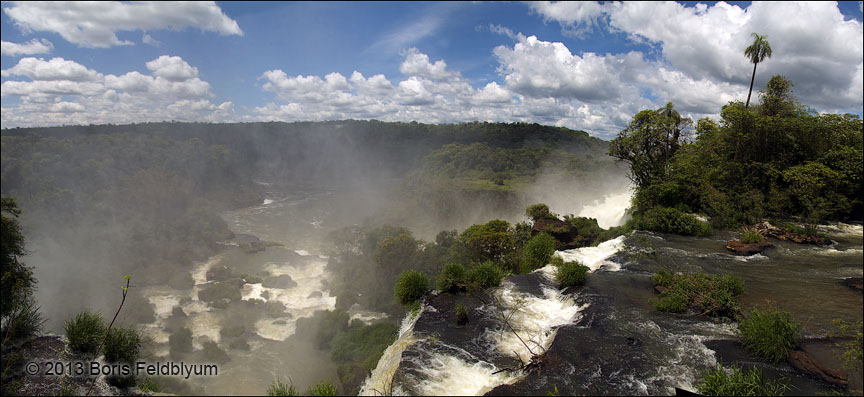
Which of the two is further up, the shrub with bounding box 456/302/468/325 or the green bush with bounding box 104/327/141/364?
the shrub with bounding box 456/302/468/325

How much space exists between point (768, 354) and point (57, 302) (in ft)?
180

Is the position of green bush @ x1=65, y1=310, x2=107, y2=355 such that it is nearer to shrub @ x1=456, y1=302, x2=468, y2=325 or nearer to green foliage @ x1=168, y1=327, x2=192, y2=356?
shrub @ x1=456, y1=302, x2=468, y2=325

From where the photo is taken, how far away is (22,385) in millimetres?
10828

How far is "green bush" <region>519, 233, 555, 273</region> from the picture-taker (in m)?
19.4

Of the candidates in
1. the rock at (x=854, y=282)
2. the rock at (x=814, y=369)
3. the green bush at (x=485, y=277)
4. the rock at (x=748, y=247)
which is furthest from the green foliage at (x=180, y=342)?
the rock at (x=854, y=282)

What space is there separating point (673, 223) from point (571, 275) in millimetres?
12400

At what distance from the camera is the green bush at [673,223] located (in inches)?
865

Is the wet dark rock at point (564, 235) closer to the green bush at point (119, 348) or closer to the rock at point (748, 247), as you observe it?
the rock at point (748, 247)

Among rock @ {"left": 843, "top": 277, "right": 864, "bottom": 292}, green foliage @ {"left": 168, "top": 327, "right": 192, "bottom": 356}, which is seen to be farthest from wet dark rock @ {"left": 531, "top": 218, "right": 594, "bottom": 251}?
green foliage @ {"left": 168, "top": 327, "right": 192, "bottom": 356}

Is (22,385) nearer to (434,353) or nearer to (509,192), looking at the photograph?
(434,353)

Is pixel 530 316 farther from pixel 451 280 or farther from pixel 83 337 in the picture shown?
pixel 83 337

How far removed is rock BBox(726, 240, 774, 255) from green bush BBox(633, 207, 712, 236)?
268 cm

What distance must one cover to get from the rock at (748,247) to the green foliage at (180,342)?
117ft

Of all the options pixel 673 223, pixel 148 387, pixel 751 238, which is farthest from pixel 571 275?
pixel 148 387
